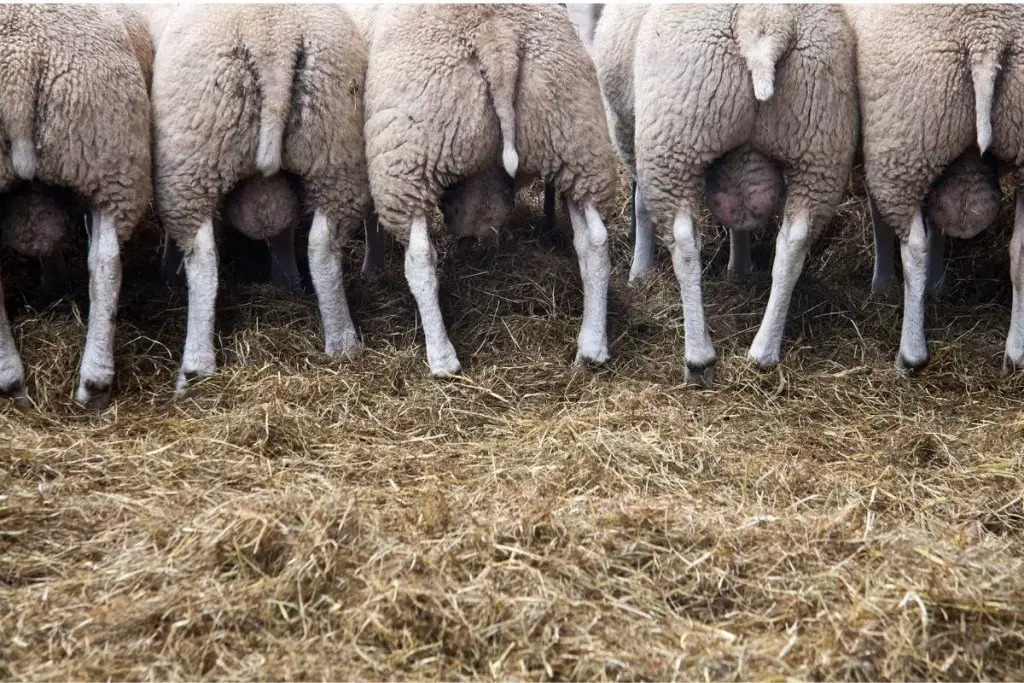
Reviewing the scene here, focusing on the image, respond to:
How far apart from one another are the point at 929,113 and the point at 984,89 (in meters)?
0.21

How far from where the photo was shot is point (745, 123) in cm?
457

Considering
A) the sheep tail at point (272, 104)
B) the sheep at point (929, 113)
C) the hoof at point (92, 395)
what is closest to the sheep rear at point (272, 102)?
the sheep tail at point (272, 104)

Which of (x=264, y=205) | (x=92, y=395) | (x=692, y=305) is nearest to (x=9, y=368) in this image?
(x=92, y=395)

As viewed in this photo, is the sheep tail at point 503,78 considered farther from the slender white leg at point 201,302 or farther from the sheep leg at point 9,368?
the sheep leg at point 9,368

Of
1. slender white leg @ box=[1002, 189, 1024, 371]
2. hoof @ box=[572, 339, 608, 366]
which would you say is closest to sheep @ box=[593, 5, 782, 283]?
hoof @ box=[572, 339, 608, 366]

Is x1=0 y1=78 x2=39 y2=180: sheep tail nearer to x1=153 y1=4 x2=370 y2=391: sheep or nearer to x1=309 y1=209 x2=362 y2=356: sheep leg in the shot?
x1=153 y1=4 x2=370 y2=391: sheep

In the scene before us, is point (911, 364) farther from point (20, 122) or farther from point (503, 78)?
point (20, 122)

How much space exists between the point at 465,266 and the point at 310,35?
130cm

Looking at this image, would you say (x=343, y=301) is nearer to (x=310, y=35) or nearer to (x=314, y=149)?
(x=314, y=149)

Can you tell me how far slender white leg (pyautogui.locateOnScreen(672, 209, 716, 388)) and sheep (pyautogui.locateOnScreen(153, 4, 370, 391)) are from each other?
4.14 feet

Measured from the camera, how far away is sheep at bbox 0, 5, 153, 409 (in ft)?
14.2

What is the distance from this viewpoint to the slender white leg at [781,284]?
4777 mm

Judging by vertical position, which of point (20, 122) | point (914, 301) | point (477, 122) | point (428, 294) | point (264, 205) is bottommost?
point (914, 301)

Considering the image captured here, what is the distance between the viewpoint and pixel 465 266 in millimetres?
5547
